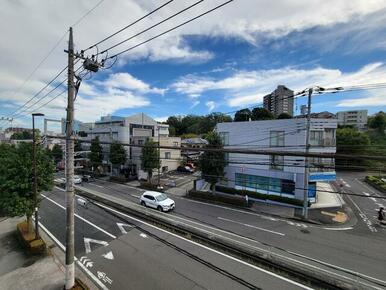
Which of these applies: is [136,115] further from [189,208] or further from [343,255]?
[343,255]

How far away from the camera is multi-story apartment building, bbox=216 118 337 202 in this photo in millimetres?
22062

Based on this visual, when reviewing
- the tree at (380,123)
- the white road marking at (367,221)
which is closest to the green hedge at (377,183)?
the white road marking at (367,221)

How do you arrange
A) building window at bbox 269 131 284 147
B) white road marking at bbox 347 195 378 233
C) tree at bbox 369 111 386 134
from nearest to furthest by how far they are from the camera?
white road marking at bbox 347 195 378 233
building window at bbox 269 131 284 147
tree at bbox 369 111 386 134

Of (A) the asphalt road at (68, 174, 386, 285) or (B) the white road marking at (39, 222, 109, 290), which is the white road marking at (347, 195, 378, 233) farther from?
(B) the white road marking at (39, 222, 109, 290)

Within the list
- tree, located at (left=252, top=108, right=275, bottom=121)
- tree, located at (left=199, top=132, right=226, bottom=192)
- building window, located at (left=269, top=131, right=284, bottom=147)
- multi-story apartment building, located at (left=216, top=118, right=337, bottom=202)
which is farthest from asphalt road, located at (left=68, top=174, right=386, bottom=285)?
tree, located at (left=252, top=108, right=275, bottom=121)

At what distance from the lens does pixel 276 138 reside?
78.6 ft

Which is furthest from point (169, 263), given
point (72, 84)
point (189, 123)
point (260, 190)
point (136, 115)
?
point (189, 123)

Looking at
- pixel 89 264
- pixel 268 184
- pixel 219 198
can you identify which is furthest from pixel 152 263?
pixel 268 184

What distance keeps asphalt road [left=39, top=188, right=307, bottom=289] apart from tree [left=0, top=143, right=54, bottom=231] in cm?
338

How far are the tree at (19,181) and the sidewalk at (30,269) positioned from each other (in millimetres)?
2240

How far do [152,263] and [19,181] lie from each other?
32.6ft

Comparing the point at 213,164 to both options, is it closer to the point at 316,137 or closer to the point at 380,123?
the point at 316,137

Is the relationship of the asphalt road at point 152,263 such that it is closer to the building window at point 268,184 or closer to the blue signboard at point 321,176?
the building window at point 268,184

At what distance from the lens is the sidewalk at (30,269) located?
10016 millimetres
